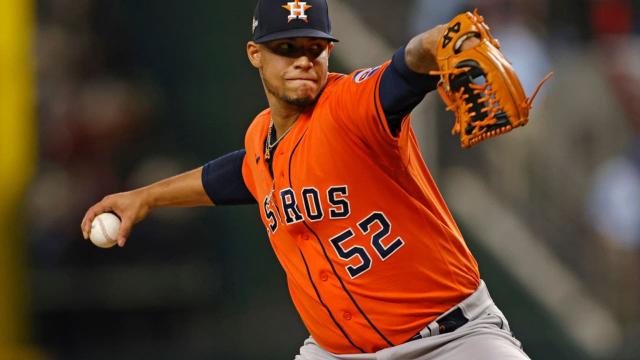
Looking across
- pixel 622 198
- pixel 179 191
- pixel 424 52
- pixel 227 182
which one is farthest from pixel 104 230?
pixel 622 198

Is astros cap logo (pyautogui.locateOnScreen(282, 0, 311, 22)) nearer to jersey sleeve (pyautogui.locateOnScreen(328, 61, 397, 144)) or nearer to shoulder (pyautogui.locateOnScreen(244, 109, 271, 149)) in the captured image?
jersey sleeve (pyautogui.locateOnScreen(328, 61, 397, 144))

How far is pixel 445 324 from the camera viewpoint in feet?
10.6

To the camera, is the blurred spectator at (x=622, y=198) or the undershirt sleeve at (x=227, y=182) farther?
the blurred spectator at (x=622, y=198)

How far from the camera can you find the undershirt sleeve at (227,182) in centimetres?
401

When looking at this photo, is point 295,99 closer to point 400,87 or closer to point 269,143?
point 269,143

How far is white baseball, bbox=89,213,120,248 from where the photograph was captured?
12.5 feet

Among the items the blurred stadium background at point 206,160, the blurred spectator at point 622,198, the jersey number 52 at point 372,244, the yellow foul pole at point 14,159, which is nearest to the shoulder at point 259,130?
the jersey number 52 at point 372,244

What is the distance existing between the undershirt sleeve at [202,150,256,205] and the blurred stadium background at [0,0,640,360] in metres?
2.67

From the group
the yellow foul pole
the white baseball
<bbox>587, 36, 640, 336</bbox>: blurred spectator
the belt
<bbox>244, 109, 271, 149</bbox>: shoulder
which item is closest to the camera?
the belt

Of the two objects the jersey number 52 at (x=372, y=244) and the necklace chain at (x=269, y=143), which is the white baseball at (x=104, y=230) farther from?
the jersey number 52 at (x=372, y=244)

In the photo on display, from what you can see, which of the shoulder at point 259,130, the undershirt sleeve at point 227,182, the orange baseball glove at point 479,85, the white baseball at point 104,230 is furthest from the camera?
the undershirt sleeve at point 227,182

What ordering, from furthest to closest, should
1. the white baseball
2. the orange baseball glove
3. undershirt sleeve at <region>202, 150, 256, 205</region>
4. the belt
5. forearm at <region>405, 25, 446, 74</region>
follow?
1. undershirt sleeve at <region>202, 150, 256, 205</region>
2. the white baseball
3. the belt
4. forearm at <region>405, 25, 446, 74</region>
5. the orange baseball glove

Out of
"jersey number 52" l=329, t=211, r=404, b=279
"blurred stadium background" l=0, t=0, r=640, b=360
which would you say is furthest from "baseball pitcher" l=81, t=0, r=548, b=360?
"blurred stadium background" l=0, t=0, r=640, b=360

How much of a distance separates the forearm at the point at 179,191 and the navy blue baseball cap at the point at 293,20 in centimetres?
87
